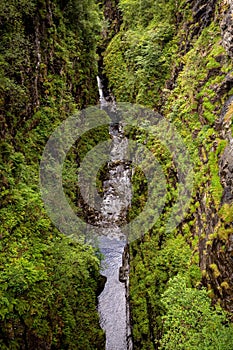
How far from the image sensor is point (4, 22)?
39.9 feet

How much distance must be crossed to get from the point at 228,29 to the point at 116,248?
37.5 ft

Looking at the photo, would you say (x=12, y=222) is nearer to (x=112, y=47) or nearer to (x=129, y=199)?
(x=129, y=199)

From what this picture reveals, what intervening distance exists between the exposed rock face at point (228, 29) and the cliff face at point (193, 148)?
0.04 meters

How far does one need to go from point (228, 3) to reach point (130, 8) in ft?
41.6

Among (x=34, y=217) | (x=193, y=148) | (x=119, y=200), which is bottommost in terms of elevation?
(x=34, y=217)

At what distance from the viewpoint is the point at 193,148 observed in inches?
497

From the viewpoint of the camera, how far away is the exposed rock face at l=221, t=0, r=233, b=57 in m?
12.1

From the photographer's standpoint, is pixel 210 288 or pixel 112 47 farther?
pixel 112 47

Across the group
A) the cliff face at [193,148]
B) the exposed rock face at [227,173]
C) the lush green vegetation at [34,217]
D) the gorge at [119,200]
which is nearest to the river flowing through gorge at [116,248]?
the gorge at [119,200]

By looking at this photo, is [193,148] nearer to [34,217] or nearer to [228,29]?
[228,29]

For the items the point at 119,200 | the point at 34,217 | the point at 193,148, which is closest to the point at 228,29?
the point at 193,148

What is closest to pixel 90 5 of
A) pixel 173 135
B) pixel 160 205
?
pixel 173 135

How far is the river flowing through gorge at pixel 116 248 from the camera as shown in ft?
39.4

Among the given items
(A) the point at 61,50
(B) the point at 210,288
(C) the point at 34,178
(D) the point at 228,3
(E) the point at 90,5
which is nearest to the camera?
(B) the point at 210,288
